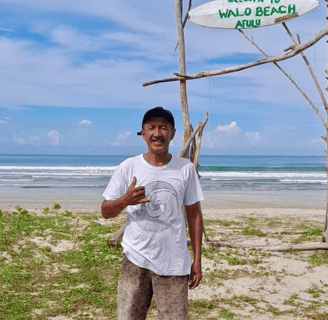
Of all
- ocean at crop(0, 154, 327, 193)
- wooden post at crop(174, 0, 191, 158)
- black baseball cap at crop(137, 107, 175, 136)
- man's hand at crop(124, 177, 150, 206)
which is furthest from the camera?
ocean at crop(0, 154, 327, 193)

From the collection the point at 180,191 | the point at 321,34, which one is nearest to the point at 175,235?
the point at 180,191

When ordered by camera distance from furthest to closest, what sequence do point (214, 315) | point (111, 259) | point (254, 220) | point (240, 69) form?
point (254, 220), point (240, 69), point (111, 259), point (214, 315)

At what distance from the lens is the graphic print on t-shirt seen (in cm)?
238

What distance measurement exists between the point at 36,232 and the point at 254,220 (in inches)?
217

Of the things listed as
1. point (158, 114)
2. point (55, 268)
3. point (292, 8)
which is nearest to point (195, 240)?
point (158, 114)

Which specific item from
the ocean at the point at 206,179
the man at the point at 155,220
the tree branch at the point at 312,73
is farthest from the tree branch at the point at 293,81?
the ocean at the point at 206,179

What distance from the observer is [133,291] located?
249 centimetres

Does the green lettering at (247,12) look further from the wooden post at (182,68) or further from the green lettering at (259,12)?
the wooden post at (182,68)

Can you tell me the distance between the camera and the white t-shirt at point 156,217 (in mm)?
2379

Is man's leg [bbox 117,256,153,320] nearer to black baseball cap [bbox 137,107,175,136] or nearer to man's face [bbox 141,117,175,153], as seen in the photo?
man's face [bbox 141,117,175,153]

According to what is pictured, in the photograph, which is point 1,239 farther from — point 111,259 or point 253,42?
point 253,42

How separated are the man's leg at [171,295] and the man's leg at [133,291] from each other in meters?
0.07

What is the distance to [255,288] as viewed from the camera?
5.50m

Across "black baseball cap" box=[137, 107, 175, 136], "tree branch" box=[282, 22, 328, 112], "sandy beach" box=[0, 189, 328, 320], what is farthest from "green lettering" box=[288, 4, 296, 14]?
"black baseball cap" box=[137, 107, 175, 136]
